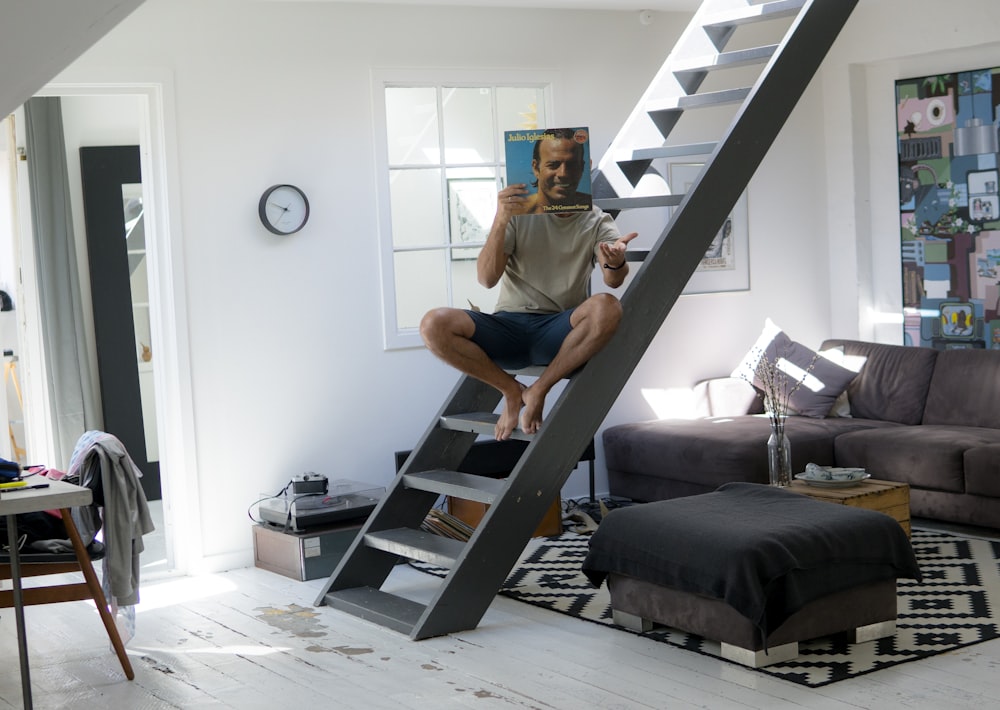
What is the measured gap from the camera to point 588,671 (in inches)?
163

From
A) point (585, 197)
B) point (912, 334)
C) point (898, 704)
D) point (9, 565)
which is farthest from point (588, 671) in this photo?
point (912, 334)

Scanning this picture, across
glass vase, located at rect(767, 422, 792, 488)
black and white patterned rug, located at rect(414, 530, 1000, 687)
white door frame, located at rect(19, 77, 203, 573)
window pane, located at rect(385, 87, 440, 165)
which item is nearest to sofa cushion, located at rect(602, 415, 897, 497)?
glass vase, located at rect(767, 422, 792, 488)

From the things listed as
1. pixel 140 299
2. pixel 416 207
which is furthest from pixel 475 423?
pixel 140 299

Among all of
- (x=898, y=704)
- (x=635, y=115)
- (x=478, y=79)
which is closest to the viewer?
(x=898, y=704)

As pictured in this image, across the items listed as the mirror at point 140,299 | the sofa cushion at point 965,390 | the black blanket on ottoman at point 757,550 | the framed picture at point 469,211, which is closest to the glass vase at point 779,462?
the black blanket on ottoman at point 757,550

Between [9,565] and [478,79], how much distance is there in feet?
12.2

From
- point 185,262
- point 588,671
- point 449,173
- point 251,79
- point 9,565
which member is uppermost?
point 251,79

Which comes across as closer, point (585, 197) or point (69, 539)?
point (69, 539)

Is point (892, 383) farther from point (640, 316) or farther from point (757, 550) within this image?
point (757, 550)

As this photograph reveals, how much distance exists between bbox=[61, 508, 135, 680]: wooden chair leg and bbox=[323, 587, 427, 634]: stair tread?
0.93 m

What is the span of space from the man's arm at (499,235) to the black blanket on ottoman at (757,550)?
1.06 metres

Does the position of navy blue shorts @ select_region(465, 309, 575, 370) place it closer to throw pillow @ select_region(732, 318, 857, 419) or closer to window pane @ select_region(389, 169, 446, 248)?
window pane @ select_region(389, 169, 446, 248)

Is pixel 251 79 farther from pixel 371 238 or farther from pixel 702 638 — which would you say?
pixel 702 638

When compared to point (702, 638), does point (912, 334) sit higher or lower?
higher
